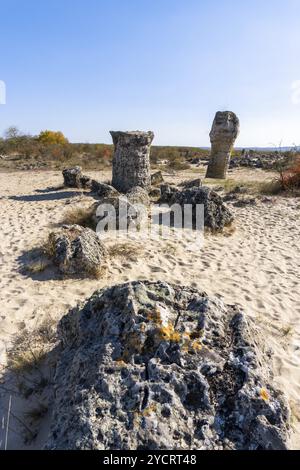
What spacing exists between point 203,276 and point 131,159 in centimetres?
577

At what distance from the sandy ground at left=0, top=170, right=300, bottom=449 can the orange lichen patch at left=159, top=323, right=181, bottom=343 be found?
3.46ft

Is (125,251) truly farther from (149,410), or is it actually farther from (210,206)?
(149,410)

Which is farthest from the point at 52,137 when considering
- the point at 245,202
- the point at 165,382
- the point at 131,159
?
the point at 165,382

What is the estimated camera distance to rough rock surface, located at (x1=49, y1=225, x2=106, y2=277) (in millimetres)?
4766

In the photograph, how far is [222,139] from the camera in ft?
44.9

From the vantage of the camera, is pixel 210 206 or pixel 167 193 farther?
pixel 167 193

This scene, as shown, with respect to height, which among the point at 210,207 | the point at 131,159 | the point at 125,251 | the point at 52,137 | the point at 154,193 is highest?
the point at 52,137

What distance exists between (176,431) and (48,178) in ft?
43.9

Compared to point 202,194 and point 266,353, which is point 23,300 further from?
point 202,194

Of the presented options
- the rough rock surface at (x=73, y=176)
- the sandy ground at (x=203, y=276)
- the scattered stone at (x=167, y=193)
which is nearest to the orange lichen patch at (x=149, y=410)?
the sandy ground at (x=203, y=276)

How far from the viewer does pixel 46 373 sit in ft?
9.29
